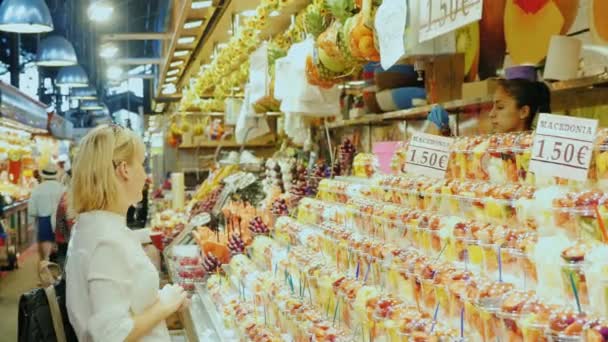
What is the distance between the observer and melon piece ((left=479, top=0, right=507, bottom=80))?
4379mm

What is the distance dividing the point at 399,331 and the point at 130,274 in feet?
2.95

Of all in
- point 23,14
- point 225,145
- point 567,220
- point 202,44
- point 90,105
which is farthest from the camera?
point 90,105

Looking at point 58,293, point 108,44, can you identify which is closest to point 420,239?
point 58,293

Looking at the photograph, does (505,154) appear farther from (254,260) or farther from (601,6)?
(254,260)

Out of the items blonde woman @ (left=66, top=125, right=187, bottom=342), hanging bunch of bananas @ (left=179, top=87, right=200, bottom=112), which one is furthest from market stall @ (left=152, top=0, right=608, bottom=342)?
hanging bunch of bananas @ (left=179, top=87, right=200, bottom=112)

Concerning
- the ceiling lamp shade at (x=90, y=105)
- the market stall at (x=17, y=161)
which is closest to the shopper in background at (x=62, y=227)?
the market stall at (x=17, y=161)

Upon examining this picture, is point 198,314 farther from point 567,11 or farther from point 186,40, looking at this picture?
point 186,40

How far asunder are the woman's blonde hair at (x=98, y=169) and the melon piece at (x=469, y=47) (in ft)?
8.60

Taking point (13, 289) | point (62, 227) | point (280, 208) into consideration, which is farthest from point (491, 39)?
point (13, 289)

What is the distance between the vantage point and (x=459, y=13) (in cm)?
223

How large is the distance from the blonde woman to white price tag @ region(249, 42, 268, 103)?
116 inches

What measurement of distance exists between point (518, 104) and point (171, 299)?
208 cm

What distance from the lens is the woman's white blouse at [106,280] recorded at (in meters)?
2.27

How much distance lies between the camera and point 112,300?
2277 millimetres
